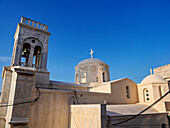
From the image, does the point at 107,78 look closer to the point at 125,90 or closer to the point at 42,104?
the point at 125,90

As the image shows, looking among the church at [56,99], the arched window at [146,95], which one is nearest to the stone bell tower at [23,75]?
the church at [56,99]

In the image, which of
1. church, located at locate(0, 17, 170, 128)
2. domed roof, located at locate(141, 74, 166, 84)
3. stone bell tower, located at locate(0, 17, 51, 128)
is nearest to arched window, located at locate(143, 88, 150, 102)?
church, located at locate(0, 17, 170, 128)

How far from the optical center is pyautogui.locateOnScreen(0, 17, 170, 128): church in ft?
20.1

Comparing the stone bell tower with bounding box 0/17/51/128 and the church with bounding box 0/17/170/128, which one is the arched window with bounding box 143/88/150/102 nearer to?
the church with bounding box 0/17/170/128

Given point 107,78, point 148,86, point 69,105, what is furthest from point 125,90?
point 69,105

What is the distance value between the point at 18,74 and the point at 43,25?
715 centimetres

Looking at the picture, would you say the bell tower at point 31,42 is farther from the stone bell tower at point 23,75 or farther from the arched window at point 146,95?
the arched window at point 146,95

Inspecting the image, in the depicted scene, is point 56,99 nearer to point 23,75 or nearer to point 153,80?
point 23,75

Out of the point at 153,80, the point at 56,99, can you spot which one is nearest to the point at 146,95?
the point at 153,80

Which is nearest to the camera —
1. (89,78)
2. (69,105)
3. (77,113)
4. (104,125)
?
(104,125)

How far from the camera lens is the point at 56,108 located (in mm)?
7898

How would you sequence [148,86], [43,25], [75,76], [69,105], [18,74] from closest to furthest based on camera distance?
[18,74]
[69,105]
[43,25]
[148,86]
[75,76]

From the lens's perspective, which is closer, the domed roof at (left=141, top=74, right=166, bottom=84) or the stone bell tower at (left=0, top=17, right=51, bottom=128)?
the stone bell tower at (left=0, top=17, right=51, bottom=128)

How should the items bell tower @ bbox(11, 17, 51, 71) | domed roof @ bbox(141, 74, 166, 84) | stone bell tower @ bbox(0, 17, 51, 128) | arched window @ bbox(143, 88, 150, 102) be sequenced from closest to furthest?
stone bell tower @ bbox(0, 17, 51, 128), bell tower @ bbox(11, 17, 51, 71), domed roof @ bbox(141, 74, 166, 84), arched window @ bbox(143, 88, 150, 102)
